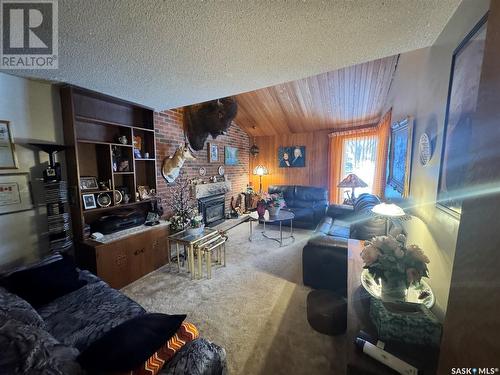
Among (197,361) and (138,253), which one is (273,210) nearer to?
(138,253)

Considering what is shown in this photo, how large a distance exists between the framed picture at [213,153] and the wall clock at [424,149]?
3.57 m

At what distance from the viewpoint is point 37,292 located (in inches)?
58.7

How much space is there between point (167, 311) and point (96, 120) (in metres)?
2.22

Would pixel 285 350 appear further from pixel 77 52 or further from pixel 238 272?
pixel 77 52

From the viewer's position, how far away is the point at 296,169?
18.8 ft

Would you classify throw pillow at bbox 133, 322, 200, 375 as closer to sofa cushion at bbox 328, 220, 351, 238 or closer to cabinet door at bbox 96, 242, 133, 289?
cabinet door at bbox 96, 242, 133, 289

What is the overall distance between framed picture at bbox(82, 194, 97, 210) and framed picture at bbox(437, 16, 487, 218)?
10.2ft

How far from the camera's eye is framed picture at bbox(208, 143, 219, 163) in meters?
4.41

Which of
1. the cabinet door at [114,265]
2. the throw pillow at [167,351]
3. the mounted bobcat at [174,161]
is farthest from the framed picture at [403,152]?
the cabinet door at [114,265]

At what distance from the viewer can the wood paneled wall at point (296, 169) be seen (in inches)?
213

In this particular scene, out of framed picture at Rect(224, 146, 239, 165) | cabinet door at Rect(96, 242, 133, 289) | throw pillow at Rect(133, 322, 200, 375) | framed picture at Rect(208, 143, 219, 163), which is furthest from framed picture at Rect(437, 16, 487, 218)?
framed picture at Rect(224, 146, 239, 165)

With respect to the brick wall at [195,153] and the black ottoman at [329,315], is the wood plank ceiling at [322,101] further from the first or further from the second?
the black ottoman at [329,315]

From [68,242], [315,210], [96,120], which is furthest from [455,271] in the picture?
[315,210]

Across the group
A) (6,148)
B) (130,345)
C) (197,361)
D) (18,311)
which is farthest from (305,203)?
(6,148)
